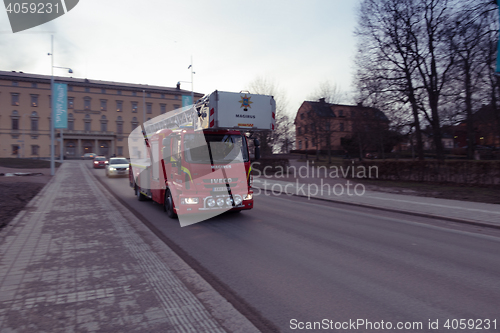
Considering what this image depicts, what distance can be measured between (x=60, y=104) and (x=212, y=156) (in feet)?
81.4

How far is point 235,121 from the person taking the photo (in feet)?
29.4

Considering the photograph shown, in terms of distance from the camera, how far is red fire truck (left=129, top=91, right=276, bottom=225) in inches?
325

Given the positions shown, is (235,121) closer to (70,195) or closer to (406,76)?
(70,195)

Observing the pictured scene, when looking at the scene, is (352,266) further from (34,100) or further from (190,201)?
(34,100)

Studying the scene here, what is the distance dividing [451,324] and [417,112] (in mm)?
21452

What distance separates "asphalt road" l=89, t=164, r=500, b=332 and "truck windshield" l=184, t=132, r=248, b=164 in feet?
5.61

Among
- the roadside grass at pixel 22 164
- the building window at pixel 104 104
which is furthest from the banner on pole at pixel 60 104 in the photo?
the building window at pixel 104 104

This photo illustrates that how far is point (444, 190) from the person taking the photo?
1504cm

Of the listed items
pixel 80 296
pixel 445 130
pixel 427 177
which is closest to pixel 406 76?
pixel 445 130

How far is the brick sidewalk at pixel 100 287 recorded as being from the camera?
3.28 metres

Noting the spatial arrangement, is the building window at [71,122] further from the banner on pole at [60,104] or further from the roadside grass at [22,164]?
the banner on pole at [60,104]

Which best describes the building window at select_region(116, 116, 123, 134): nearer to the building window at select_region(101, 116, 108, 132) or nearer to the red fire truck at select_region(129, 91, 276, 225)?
the building window at select_region(101, 116, 108, 132)

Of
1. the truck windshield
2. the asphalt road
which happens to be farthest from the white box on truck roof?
the asphalt road

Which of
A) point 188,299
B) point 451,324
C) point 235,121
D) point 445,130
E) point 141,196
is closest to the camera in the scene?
point 451,324
